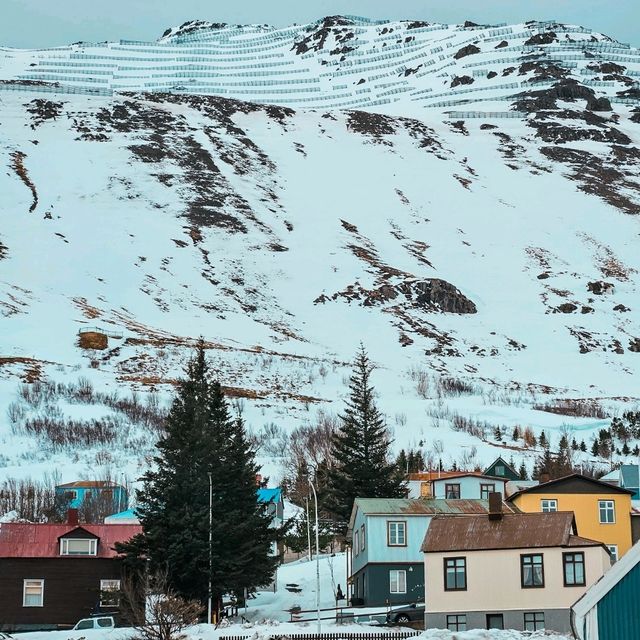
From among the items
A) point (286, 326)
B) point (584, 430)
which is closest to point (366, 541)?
point (584, 430)

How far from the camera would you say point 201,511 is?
1847 inches

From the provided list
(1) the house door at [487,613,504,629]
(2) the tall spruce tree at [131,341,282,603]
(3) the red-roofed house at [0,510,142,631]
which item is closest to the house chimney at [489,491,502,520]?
(1) the house door at [487,613,504,629]

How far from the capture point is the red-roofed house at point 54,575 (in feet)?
161

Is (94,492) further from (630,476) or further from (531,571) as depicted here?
(531,571)

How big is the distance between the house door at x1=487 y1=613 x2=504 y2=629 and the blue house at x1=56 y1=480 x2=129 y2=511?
40771 mm

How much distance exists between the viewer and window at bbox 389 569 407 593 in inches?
2041

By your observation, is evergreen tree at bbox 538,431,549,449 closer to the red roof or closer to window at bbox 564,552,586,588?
the red roof

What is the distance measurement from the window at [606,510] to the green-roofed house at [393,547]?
5.11 metres

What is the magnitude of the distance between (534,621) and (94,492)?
4462 centimetres

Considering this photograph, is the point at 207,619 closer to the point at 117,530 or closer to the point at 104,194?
the point at 117,530

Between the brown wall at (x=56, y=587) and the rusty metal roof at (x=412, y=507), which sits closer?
the brown wall at (x=56, y=587)

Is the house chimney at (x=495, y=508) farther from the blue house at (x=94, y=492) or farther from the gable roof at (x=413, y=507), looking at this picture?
the blue house at (x=94, y=492)

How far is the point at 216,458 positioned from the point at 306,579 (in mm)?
15513

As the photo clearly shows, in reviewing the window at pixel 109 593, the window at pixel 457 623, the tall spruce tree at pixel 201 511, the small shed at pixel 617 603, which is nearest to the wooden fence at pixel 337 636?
the window at pixel 457 623
